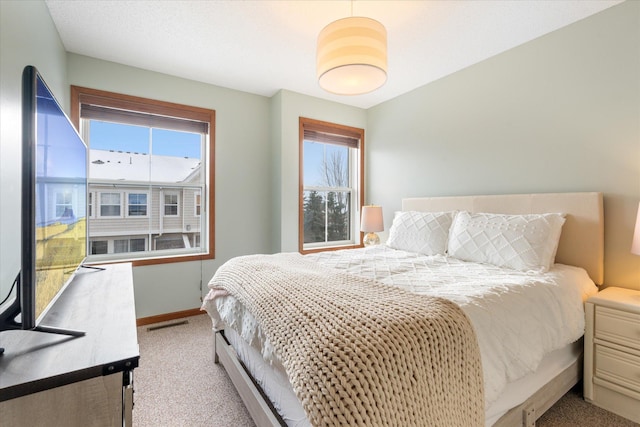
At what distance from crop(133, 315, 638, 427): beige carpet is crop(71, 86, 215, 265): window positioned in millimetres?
1078

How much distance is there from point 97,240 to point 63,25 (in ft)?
5.95

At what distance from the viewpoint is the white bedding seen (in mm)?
1240

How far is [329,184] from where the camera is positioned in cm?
407

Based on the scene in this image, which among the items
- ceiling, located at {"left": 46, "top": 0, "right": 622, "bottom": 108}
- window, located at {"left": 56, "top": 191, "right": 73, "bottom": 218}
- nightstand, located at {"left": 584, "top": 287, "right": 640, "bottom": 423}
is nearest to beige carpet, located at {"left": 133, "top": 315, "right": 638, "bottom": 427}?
nightstand, located at {"left": 584, "top": 287, "right": 640, "bottom": 423}

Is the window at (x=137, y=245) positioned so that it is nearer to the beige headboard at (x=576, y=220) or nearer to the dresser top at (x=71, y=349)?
the dresser top at (x=71, y=349)

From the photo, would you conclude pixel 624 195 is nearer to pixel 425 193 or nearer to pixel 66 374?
pixel 425 193

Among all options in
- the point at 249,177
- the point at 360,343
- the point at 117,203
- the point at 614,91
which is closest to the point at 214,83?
the point at 249,177

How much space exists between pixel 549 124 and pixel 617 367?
175 centimetres

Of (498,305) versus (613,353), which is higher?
(498,305)

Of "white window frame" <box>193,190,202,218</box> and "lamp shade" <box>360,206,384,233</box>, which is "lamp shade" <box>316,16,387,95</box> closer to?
"lamp shade" <box>360,206,384,233</box>

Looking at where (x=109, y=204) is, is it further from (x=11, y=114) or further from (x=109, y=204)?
(x=11, y=114)

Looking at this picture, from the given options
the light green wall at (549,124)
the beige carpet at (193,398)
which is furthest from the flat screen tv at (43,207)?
the light green wall at (549,124)

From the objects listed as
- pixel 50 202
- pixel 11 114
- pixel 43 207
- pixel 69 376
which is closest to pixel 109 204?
pixel 11 114

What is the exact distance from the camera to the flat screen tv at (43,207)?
2.42ft
